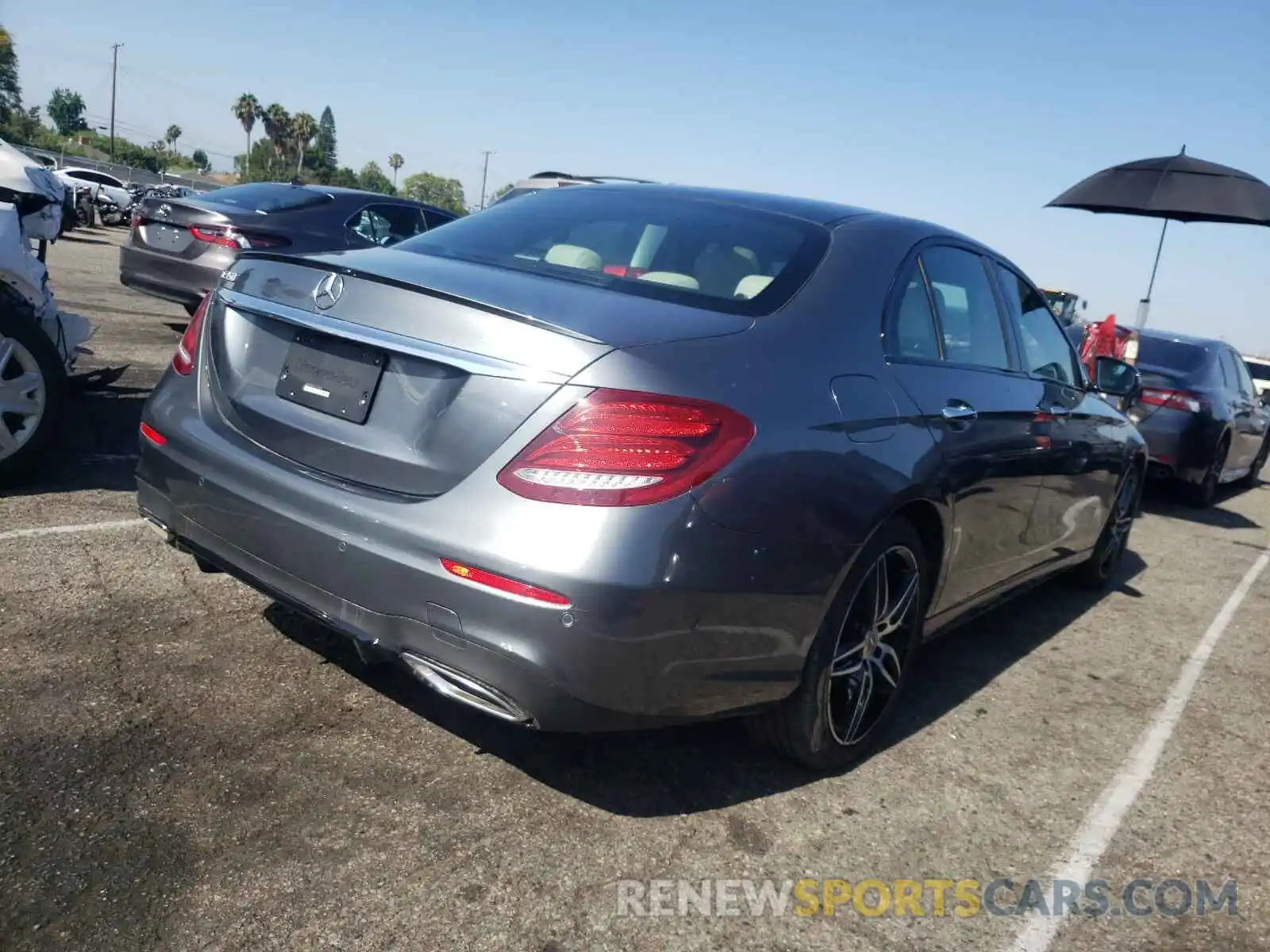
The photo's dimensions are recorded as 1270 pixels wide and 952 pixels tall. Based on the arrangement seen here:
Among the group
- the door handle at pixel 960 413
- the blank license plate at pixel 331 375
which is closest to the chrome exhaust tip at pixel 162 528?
the blank license plate at pixel 331 375

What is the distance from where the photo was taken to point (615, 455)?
2373mm

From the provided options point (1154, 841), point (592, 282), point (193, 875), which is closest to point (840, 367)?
point (592, 282)

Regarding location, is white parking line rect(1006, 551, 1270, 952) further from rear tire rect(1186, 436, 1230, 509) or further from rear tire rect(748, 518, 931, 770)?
rear tire rect(1186, 436, 1230, 509)

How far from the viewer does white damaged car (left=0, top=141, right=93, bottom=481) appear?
180 inches

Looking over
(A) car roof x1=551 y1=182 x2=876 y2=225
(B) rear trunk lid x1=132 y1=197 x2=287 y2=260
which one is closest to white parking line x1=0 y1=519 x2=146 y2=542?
(A) car roof x1=551 y1=182 x2=876 y2=225

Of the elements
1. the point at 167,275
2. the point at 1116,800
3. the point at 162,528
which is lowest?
the point at 1116,800

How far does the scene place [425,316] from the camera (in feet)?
8.46

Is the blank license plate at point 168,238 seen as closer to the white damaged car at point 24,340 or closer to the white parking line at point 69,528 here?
the white damaged car at point 24,340

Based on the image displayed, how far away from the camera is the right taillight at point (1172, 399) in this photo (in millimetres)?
9070

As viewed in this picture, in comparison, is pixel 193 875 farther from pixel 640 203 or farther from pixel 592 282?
pixel 640 203

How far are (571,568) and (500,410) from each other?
1.31 feet

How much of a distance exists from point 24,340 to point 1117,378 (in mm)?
5197

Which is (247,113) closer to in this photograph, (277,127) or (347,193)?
(277,127)

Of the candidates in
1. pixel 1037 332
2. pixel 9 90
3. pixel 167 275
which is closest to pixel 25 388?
pixel 1037 332
